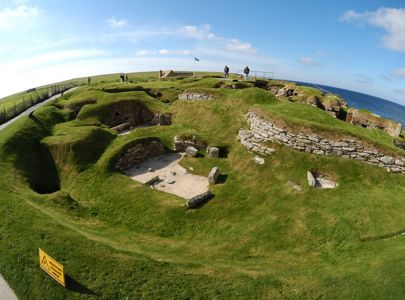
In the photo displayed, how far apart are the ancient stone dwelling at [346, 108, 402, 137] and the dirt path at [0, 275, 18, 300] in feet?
121

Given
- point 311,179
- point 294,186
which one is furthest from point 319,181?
point 294,186

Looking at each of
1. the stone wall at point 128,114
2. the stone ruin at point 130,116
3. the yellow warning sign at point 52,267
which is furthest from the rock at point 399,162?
the stone wall at point 128,114

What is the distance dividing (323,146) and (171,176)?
550 inches

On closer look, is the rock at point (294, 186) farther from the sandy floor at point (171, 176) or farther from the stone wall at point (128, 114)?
the stone wall at point (128, 114)

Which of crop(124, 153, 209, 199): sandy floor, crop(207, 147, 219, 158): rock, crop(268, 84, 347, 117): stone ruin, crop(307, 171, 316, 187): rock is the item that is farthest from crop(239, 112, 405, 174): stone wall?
crop(268, 84, 347, 117): stone ruin

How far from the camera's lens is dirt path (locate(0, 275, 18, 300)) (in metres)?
14.4

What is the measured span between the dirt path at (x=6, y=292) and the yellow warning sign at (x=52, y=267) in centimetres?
163

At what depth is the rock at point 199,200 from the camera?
24284 mm

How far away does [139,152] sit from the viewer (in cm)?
3366

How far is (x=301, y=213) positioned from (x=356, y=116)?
25760mm

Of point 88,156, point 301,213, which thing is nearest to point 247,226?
point 301,213

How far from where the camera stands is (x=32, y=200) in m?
23.2

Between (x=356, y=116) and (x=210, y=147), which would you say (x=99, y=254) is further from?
(x=356, y=116)

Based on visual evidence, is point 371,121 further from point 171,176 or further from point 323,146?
point 171,176
